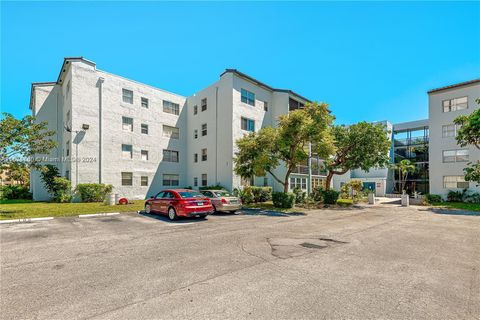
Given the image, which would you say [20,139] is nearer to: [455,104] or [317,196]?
[317,196]

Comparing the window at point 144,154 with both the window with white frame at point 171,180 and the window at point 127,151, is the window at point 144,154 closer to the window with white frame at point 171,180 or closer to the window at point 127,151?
the window at point 127,151

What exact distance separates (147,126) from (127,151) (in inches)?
141

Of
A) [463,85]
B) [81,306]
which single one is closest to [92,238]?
[81,306]

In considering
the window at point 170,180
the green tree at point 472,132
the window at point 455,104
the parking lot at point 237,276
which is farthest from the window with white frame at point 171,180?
the window at point 455,104

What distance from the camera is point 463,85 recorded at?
25.2m

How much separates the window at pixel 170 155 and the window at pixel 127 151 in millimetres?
3858

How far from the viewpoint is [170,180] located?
27.4 m

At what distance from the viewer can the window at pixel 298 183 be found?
88.8 ft

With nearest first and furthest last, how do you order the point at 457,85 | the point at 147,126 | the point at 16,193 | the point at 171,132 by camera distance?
the point at 457,85, the point at 147,126, the point at 171,132, the point at 16,193

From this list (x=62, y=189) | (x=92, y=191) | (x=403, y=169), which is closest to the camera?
(x=62, y=189)

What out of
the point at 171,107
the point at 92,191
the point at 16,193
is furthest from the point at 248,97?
the point at 16,193

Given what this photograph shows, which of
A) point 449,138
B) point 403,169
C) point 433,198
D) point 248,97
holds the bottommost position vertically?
point 433,198

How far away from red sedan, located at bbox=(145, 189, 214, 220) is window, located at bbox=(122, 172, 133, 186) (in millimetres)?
12684

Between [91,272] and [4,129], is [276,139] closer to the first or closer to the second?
[91,272]
